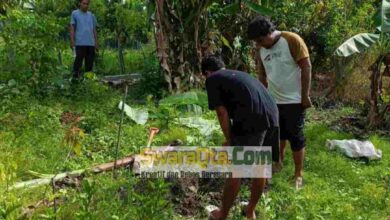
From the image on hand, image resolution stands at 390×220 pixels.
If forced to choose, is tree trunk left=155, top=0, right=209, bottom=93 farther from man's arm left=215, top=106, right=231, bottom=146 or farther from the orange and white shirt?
man's arm left=215, top=106, right=231, bottom=146

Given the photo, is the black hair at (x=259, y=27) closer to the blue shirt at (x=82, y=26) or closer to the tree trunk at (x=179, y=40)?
the tree trunk at (x=179, y=40)

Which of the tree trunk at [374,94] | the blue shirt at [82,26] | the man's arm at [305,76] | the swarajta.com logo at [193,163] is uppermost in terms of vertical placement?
the blue shirt at [82,26]

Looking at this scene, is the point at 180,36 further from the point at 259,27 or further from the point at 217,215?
the point at 217,215

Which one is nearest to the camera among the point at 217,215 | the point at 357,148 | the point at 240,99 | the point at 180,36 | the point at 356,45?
the point at 240,99

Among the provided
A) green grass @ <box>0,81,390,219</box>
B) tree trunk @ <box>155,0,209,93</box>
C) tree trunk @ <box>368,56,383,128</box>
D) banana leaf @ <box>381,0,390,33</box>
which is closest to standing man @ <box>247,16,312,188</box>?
green grass @ <box>0,81,390,219</box>

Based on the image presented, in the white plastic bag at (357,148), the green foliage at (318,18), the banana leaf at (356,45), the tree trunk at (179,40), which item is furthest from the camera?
the green foliage at (318,18)

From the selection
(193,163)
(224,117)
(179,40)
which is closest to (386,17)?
(193,163)

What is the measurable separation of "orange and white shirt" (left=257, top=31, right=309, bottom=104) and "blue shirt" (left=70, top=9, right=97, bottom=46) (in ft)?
13.6

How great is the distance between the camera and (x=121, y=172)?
4449 mm

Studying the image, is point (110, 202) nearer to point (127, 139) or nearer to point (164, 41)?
point (127, 139)

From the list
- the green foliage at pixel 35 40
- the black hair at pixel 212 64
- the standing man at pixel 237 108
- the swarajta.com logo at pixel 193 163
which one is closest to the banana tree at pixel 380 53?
the swarajta.com logo at pixel 193 163

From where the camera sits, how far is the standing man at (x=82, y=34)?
757cm

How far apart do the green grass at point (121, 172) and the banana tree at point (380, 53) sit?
16.2 inches

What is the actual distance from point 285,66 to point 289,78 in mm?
116
